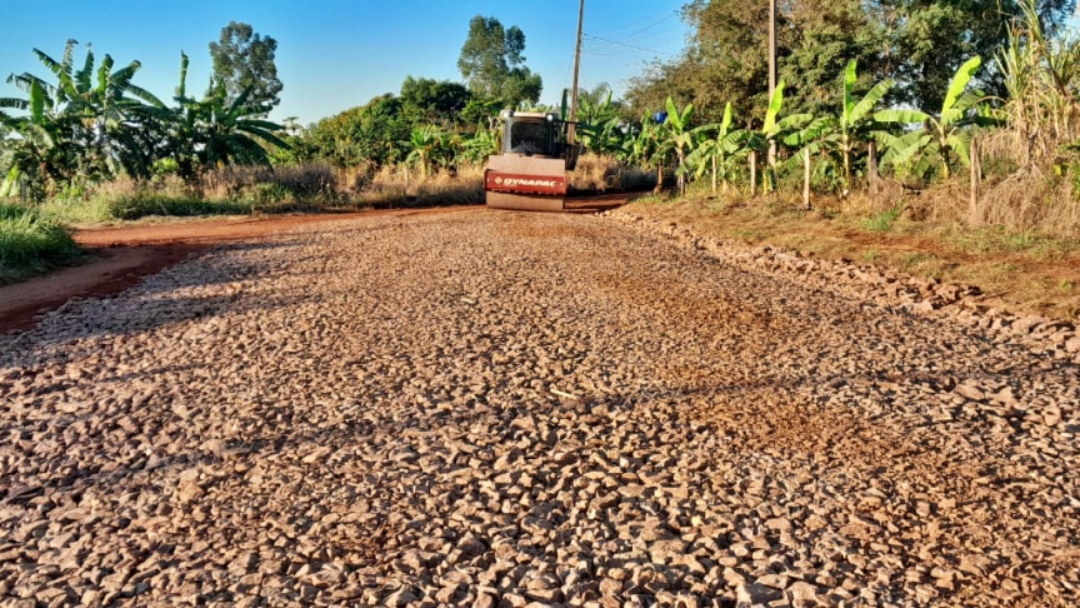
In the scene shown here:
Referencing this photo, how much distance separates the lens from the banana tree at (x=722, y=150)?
634 inches

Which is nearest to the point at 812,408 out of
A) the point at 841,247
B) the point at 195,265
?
the point at 841,247

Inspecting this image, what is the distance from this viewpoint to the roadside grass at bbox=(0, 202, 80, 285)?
9781 mm

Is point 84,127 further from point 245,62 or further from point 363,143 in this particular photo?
point 245,62

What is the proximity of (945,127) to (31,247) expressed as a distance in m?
13.5

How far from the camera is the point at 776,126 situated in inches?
603

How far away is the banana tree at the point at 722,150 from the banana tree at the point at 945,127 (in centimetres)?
321

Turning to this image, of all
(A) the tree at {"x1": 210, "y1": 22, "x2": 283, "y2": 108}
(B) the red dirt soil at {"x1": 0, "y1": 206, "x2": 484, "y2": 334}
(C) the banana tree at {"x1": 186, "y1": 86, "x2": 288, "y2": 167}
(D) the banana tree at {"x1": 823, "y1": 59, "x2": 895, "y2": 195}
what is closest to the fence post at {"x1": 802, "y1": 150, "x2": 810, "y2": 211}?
(D) the banana tree at {"x1": 823, "y1": 59, "x2": 895, "y2": 195}

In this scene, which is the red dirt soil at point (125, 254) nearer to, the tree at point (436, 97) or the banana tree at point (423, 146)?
the banana tree at point (423, 146)

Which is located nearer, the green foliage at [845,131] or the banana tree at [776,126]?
the green foliage at [845,131]

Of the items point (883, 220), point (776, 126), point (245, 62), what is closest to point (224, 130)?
point (776, 126)

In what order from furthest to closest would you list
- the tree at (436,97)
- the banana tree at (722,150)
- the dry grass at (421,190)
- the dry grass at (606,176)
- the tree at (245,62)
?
the tree at (245,62), the tree at (436,97), the dry grass at (606,176), the dry grass at (421,190), the banana tree at (722,150)

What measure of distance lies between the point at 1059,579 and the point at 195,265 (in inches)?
404

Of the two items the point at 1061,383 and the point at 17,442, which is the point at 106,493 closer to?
the point at 17,442

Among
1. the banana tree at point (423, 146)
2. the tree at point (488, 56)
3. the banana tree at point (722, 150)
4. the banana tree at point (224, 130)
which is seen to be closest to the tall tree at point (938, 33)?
the banana tree at point (722, 150)
